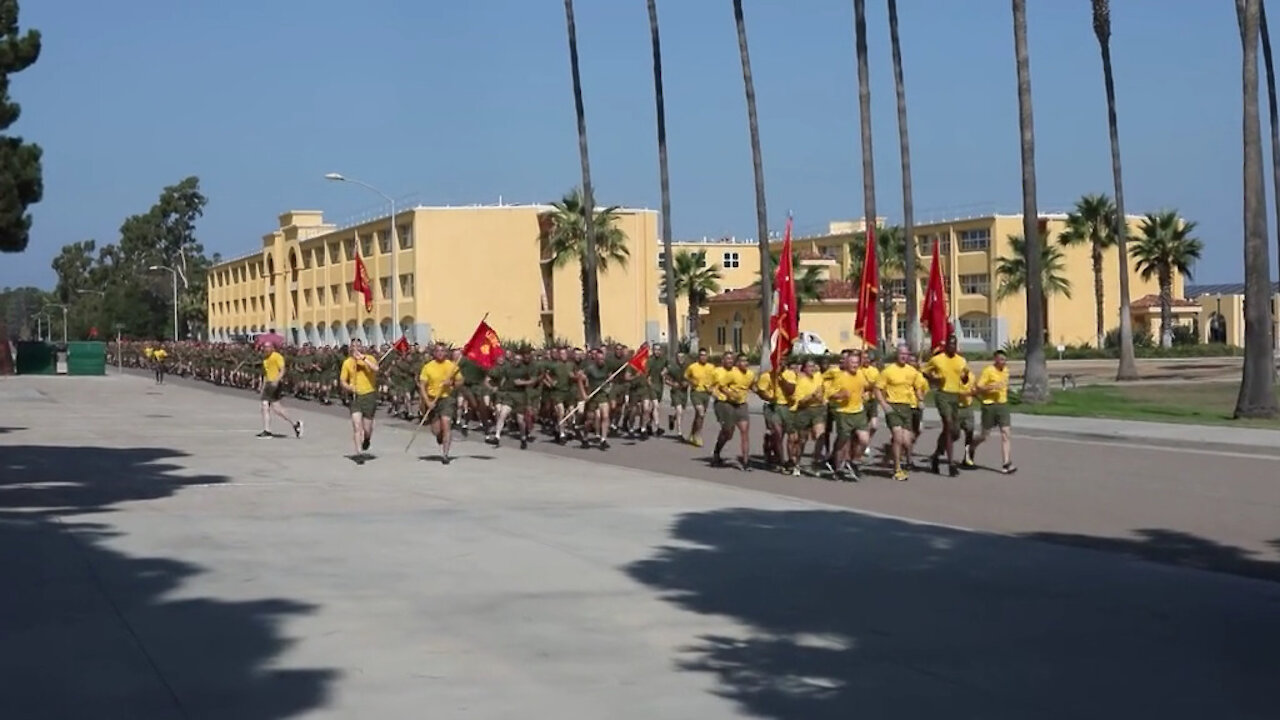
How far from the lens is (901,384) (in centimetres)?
2077

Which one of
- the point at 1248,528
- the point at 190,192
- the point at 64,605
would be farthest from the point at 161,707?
the point at 190,192

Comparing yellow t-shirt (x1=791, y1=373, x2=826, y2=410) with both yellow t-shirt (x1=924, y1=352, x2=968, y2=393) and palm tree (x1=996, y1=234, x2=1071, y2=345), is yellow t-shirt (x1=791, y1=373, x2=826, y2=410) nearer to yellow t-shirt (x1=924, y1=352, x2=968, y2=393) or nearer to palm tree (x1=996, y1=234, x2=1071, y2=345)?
yellow t-shirt (x1=924, y1=352, x2=968, y2=393)

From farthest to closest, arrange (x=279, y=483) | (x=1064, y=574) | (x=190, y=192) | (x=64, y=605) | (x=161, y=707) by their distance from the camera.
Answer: (x=190, y=192)
(x=279, y=483)
(x=1064, y=574)
(x=64, y=605)
(x=161, y=707)

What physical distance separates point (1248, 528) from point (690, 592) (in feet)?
21.2

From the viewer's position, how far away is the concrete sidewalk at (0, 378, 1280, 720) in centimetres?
820

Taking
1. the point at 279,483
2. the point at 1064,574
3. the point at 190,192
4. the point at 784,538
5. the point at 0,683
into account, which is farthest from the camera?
the point at 190,192

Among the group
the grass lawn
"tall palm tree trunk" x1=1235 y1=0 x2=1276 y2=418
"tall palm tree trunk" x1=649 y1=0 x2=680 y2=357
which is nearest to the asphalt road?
the grass lawn

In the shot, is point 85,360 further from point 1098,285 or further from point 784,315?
point 784,315

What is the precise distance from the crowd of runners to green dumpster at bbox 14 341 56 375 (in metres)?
61.1

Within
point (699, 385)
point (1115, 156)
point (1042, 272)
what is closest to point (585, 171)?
point (1115, 156)

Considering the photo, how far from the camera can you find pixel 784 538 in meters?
14.8

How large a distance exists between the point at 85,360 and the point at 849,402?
74346 millimetres

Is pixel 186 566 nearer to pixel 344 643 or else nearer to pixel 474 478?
pixel 344 643

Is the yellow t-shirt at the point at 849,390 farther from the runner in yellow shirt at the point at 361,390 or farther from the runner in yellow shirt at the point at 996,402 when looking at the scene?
the runner in yellow shirt at the point at 361,390
